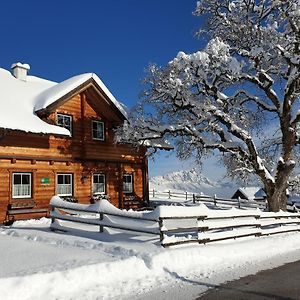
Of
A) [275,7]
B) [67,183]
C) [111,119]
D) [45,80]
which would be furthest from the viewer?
[45,80]

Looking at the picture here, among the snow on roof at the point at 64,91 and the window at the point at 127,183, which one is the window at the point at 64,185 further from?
the window at the point at 127,183

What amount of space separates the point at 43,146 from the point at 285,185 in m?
11.9

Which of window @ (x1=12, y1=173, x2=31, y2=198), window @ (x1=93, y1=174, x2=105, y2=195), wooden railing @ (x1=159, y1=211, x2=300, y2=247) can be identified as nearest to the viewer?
wooden railing @ (x1=159, y1=211, x2=300, y2=247)

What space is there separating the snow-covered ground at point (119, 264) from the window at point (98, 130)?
10.4 meters

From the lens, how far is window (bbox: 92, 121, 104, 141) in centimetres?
2280

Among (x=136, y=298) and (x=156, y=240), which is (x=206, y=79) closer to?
(x=156, y=240)

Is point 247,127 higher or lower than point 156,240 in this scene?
higher

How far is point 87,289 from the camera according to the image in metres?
7.53

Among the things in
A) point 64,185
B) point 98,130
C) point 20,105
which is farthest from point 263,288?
point 98,130

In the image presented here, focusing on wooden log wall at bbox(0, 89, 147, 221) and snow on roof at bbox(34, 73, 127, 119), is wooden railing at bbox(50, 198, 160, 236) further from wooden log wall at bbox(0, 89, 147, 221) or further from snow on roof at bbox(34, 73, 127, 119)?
snow on roof at bbox(34, 73, 127, 119)

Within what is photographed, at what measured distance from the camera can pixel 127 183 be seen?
24.5m

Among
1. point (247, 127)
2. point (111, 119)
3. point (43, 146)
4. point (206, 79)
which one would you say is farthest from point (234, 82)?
point (43, 146)

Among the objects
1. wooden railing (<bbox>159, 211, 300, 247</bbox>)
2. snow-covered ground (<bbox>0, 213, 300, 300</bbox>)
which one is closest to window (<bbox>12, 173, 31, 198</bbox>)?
snow-covered ground (<bbox>0, 213, 300, 300</bbox>)

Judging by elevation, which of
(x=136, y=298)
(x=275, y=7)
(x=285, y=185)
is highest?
(x=275, y=7)
